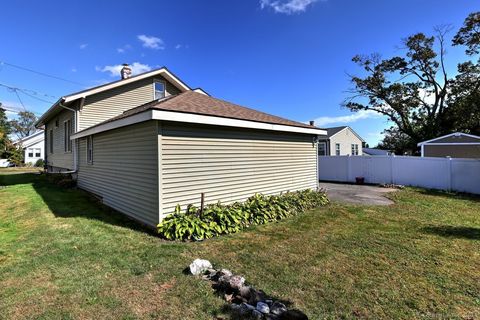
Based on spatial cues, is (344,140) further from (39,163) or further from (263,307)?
(39,163)

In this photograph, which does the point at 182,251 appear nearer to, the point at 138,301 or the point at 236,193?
the point at 138,301

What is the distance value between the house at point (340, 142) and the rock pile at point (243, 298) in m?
22.4

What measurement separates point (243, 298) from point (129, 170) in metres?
5.10

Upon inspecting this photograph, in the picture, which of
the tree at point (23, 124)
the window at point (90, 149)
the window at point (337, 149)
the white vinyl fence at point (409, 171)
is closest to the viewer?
the window at point (90, 149)

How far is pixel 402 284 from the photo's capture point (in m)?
3.73

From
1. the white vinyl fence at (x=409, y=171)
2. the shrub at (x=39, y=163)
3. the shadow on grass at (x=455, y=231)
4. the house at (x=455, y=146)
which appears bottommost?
the shadow on grass at (x=455, y=231)

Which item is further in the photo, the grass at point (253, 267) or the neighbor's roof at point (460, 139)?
the neighbor's roof at point (460, 139)

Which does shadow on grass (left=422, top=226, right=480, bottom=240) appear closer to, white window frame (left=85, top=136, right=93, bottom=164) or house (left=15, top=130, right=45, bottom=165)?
white window frame (left=85, top=136, right=93, bottom=164)

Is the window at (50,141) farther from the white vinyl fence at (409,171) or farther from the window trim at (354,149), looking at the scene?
the window trim at (354,149)

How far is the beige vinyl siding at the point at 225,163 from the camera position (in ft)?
19.8

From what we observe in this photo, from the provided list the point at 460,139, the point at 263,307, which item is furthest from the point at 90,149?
the point at 460,139

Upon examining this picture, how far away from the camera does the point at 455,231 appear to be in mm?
6449

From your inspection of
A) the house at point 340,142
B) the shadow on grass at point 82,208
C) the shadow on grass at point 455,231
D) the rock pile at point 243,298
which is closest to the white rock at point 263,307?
the rock pile at point 243,298

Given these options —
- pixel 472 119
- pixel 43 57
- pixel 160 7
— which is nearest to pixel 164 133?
pixel 160 7
